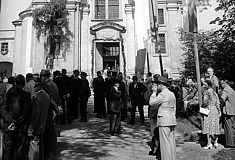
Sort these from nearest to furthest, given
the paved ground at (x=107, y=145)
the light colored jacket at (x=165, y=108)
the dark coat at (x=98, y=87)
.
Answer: the light colored jacket at (x=165, y=108) → the paved ground at (x=107, y=145) → the dark coat at (x=98, y=87)

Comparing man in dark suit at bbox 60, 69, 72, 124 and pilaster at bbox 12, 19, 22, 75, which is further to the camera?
pilaster at bbox 12, 19, 22, 75

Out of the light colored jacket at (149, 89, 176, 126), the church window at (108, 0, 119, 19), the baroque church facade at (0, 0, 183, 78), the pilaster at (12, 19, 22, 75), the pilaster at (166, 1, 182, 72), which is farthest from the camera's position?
the pilaster at (12, 19, 22, 75)

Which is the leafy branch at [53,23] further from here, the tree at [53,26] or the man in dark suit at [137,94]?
the man in dark suit at [137,94]

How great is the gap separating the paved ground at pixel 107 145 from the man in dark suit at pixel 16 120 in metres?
1.25

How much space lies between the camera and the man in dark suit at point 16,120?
468 cm

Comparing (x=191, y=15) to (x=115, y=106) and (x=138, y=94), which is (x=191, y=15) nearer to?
(x=138, y=94)

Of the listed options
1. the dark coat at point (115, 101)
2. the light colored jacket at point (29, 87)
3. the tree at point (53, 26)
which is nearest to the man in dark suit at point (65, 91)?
the dark coat at point (115, 101)

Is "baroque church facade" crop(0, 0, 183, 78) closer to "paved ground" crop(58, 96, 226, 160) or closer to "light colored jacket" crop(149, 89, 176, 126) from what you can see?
"paved ground" crop(58, 96, 226, 160)

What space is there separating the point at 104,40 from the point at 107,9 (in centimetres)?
380

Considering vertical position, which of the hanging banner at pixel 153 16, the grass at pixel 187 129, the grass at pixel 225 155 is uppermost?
the hanging banner at pixel 153 16

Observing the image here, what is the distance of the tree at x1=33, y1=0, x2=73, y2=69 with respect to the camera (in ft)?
73.0

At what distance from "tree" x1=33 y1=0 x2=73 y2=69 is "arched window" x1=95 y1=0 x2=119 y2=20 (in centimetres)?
363

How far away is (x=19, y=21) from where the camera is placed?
1107 inches

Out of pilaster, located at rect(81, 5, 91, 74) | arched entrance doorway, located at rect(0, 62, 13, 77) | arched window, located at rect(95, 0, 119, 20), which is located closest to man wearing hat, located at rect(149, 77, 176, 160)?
pilaster, located at rect(81, 5, 91, 74)
